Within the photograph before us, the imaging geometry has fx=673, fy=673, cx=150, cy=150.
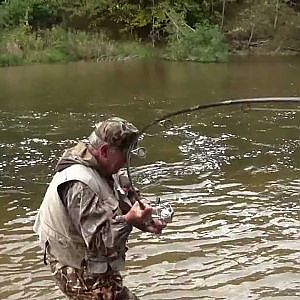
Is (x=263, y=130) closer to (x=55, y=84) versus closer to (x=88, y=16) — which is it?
(x=55, y=84)

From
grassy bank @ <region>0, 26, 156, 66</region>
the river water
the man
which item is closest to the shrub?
grassy bank @ <region>0, 26, 156, 66</region>

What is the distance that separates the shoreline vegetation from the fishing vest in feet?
84.8

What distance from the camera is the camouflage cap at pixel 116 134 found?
3654mm

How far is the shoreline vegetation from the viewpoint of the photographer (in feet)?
101

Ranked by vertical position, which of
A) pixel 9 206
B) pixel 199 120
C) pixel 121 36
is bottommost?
pixel 121 36

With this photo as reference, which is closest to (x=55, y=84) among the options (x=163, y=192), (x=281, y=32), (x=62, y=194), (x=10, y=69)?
(x=10, y=69)

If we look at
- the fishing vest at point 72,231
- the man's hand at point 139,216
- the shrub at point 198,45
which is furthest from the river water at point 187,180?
the shrub at point 198,45

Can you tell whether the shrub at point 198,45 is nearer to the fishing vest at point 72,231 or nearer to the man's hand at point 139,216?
the fishing vest at point 72,231

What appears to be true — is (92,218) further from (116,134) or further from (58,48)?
(58,48)

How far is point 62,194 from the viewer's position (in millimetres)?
3719

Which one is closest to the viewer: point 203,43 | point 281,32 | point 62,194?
point 62,194

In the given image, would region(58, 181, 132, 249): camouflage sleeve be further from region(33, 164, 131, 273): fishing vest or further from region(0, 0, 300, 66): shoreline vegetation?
region(0, 0, 300, 66): shoreline vegetation

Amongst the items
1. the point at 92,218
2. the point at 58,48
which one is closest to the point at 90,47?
the point at 58,48

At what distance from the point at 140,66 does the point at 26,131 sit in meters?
14.4
